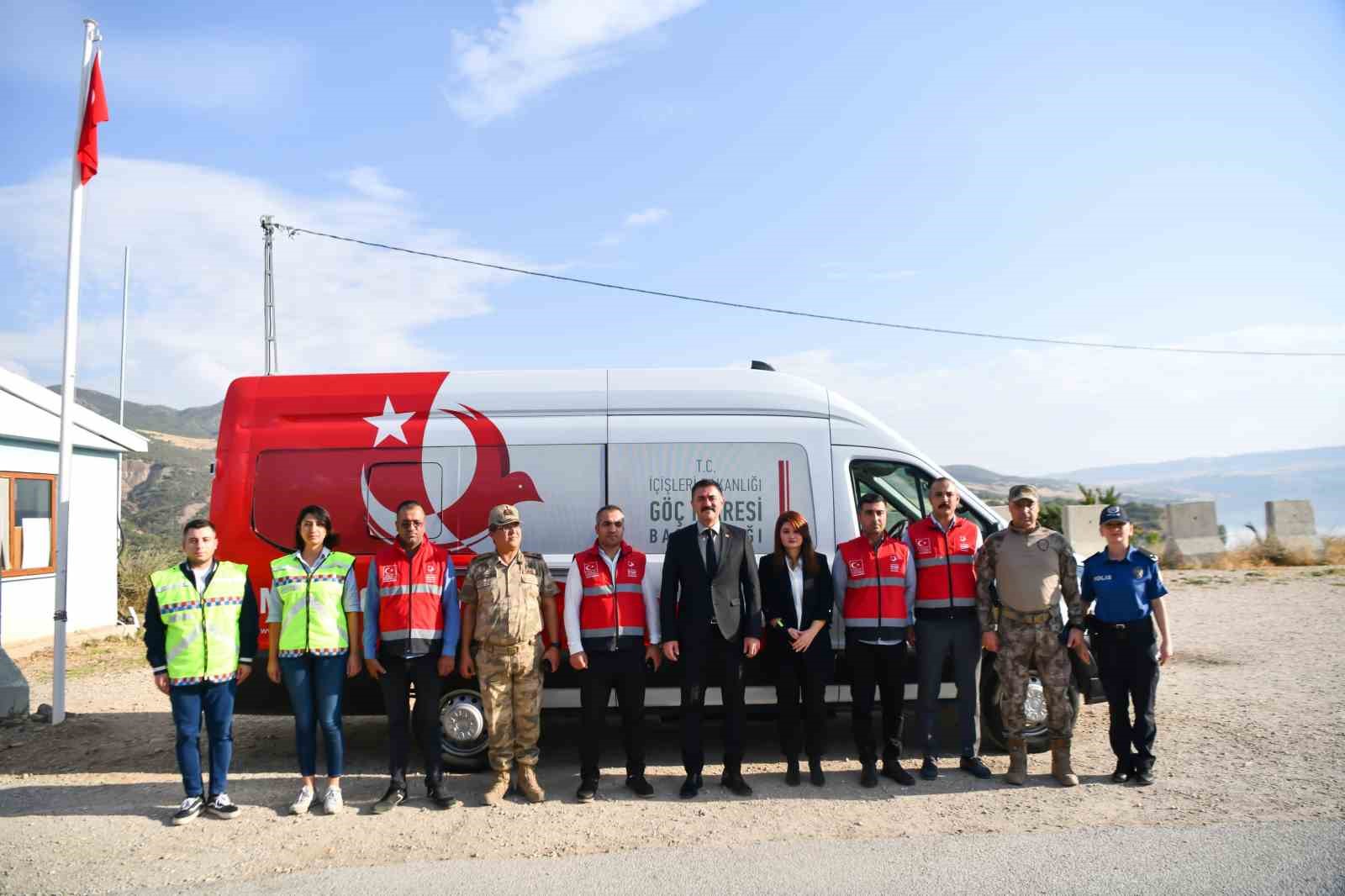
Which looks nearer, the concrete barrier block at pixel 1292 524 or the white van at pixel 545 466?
the white van at pixel 545 466

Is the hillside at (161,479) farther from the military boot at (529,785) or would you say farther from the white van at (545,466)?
the military boot at (529,785)

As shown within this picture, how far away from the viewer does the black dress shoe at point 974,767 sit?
18.4 feet

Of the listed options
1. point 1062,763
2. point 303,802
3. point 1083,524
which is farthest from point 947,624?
point 1083,524

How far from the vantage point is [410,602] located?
5.30 m

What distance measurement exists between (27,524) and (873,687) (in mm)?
11370

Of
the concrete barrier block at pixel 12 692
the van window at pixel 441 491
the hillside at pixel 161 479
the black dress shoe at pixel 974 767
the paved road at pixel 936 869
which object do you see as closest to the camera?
the paved road at pixel 936 869

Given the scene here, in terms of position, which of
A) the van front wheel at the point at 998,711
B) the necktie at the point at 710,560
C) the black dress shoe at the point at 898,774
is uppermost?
the necktie at the point at 710,560

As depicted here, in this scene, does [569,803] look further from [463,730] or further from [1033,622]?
[1033,622]

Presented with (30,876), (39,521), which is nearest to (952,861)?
(30,876)

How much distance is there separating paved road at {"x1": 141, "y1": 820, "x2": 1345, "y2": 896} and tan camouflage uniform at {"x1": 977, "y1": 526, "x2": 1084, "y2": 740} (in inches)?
39.1

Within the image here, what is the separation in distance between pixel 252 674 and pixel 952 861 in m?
4.54

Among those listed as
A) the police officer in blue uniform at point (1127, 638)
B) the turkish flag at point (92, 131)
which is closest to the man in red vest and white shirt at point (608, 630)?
the police officer in blue uniform at point (1127, 638)

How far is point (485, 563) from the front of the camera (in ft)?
17.8

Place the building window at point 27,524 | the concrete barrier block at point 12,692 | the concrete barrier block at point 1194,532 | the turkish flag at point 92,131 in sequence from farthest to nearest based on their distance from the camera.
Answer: the concrete barrier block at point 1194,532 < the building window at point 27,524 < the turkish flag at point 92,131 < the concrete barrier block at point 12,692
